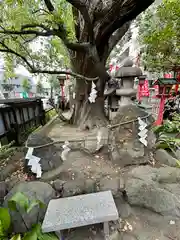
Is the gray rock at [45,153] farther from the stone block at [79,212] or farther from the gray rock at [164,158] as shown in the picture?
the gray rock at [164,158]

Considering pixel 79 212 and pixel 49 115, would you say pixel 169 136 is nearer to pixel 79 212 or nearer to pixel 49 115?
pixel 79 212

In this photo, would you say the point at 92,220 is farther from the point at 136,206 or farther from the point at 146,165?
the point at 146,165

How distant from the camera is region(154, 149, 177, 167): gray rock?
255cm

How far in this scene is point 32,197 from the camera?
5.77ft

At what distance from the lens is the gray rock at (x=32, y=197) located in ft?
5.20

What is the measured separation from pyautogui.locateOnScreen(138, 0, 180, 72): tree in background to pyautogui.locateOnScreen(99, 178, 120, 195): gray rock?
4.83 meters

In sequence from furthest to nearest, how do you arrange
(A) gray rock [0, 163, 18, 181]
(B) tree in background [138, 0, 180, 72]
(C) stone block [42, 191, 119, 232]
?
(B) tree in background [138, 0, 180, 72] < (A) gray rock [0, 163, 18, 181] < (C) stone block [42, 191, 119, 232]

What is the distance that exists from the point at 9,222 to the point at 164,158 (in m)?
2.65

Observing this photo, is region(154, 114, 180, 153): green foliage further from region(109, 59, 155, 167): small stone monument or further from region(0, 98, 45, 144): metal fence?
region(0, 98, 45, 144): metal fence

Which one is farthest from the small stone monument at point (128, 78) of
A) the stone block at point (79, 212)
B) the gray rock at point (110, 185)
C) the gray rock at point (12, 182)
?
the gray rock at point (12, 182)

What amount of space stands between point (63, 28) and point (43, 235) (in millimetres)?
3084

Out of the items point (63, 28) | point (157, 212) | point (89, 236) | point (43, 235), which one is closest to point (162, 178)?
point (157, 212)

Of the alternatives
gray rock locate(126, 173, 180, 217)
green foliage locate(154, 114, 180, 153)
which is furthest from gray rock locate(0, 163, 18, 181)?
green foliage locate(154, 114, 180, 153)

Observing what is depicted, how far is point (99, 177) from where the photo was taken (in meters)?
2.30
